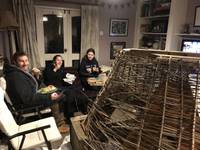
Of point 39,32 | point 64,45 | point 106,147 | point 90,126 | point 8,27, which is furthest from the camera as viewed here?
point 64,45

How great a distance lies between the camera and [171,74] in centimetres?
70

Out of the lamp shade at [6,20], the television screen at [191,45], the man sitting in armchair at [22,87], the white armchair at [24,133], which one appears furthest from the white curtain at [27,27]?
the television screen at [191,45]

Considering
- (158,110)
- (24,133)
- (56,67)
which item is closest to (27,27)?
(56,67)

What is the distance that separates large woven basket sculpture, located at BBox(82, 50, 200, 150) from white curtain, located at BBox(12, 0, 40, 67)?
3.82 metres

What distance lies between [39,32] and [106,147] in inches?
163

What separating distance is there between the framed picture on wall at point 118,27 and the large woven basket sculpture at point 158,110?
4.47 m

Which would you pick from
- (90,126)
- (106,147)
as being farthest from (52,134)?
(106,147)

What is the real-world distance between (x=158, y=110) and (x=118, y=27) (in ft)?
15.6

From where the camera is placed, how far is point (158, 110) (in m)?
0.68

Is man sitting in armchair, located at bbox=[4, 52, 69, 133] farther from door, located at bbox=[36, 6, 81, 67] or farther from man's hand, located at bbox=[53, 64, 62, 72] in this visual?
door, located at bbox=[36, 6, 81, 67]

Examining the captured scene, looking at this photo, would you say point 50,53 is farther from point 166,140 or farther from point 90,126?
point 166,140

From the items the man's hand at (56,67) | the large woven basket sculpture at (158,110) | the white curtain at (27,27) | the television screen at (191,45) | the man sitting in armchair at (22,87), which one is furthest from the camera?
the white curtain at (27,27)

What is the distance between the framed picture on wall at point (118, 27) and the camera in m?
5.11

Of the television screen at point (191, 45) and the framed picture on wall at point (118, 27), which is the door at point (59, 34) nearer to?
the framed picture on wall at point (118, 27)
